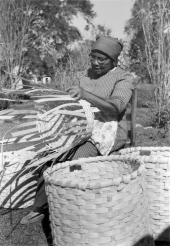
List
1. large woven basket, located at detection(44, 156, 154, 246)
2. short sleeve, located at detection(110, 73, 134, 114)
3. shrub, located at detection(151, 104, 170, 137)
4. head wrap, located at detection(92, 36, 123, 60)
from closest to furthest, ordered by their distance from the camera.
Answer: large woven basket, located at detection(44, 156, 154, 246) → short sleeve, located at detection(110, 73, 134, 114) → head wrap, located at detection(92, 36, 123, 60) → shrub, located at detection(151, 104, 170, 137)

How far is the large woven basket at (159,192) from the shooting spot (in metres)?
2.12

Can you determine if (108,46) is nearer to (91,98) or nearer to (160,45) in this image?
(91,98)

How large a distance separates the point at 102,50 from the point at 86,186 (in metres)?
1.06

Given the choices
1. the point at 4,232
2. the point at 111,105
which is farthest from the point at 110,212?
the point at 4,232

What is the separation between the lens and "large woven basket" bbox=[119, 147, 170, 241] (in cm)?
212

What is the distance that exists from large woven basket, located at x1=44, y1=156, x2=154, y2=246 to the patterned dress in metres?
0.57

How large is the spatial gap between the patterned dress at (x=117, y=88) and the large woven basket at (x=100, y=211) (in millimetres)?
570

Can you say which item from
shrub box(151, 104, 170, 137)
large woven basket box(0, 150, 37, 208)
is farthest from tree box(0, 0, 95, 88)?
large woven basket box(0, 150, 37, 208)

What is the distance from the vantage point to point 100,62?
2.50m

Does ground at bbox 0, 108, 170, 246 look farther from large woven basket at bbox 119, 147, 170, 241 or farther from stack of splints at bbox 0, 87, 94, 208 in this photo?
stack of splints at bbox 0, 87, 94, 208

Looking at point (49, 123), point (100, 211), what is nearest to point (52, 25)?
point (49, 123)

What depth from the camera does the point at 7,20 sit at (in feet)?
33.6

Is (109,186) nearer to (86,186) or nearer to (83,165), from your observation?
(86,186)

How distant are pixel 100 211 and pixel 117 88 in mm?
925
